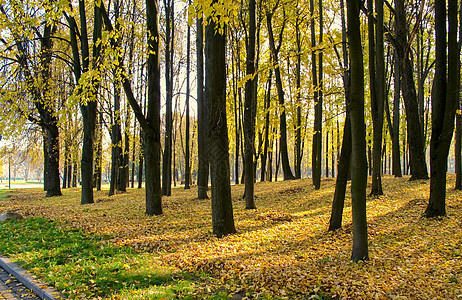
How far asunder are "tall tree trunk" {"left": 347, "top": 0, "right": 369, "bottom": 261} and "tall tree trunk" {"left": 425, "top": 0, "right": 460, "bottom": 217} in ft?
11.0

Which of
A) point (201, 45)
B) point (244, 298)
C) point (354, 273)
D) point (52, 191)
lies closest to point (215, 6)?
point (244, 298)

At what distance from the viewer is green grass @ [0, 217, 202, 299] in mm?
4406

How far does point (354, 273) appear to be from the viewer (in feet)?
15.5

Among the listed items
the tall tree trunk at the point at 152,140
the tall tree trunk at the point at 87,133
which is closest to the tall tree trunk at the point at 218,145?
the tall tree trunk at the point at 152,140

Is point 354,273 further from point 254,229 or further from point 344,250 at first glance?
point 254,229

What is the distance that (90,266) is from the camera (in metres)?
5.23

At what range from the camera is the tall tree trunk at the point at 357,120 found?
199 inches

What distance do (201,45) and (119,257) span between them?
10.4m

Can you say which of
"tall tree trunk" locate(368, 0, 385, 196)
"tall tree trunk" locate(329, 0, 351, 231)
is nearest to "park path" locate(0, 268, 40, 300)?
"tall tree trunk" locate(329, 0, 351, 231)

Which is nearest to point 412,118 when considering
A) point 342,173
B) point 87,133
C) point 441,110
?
point 441,110

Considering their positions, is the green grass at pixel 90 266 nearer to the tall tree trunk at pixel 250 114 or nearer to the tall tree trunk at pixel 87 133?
the tall tree trunk at pixel 250 114

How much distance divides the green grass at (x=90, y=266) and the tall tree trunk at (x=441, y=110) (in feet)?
20.1

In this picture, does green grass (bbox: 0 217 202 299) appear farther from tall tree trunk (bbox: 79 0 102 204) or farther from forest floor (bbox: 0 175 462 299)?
tall tree trunk (bbox: 79 0 102 204)

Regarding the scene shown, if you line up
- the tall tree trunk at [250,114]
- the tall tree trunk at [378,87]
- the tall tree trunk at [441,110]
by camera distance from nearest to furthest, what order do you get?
1. the tall tree trunk at [441,110]
2. the tall tree trunk at [378,87]
3. the tall tree trunk at [250,114]
